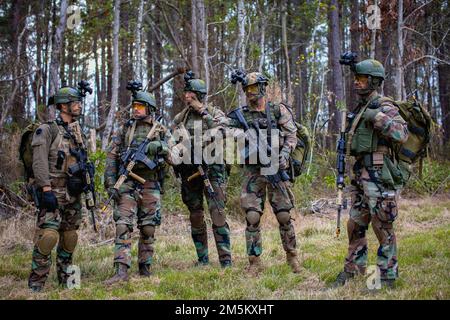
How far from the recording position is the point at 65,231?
5.86m

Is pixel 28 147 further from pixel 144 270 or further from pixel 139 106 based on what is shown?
pixel 144 270

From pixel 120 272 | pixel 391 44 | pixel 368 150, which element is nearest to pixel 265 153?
pixel 368 150

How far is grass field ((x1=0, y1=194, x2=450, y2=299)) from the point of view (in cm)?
514

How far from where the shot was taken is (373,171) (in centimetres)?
515

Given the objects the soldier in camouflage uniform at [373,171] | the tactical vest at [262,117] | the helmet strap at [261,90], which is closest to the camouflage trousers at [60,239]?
the tactical vest at [262,117]

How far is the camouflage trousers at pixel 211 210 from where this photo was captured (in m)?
6.62

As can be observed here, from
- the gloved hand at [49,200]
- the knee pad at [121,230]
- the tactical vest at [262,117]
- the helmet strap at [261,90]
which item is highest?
the helmet strap at [261,90]

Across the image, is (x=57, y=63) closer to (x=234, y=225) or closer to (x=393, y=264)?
(x=234, y=225)

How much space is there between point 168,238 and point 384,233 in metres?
4.52

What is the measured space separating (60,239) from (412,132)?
4383 mm

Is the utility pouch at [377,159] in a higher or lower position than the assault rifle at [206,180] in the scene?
higher

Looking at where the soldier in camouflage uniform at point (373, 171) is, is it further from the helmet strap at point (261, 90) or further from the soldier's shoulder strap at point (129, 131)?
the soldier's shoulder strap at point (129, 131)

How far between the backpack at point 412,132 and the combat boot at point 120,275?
345 cm

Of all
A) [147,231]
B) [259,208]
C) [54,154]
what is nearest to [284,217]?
[259,208]
